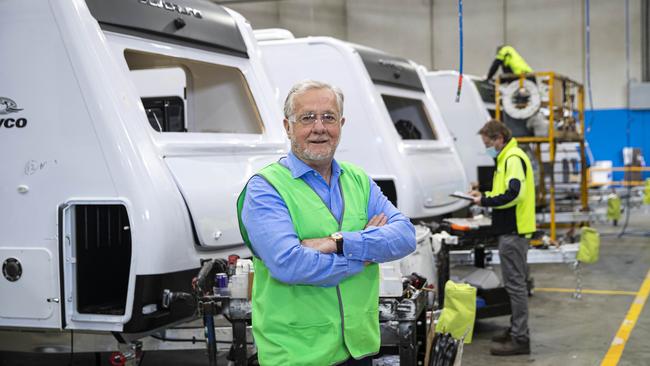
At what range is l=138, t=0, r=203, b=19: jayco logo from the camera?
452 cm

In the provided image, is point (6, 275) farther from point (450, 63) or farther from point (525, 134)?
point (450, 63)

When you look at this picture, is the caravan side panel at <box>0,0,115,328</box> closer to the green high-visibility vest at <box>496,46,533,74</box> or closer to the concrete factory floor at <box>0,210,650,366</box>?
the concrete factory floor at <box>0,210,650,366</box>

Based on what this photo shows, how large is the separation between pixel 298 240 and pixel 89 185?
5.42 ft

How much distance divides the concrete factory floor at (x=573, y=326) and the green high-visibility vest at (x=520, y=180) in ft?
3.32

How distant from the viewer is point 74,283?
156 inches

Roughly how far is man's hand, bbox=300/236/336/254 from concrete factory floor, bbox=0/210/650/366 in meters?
3.54

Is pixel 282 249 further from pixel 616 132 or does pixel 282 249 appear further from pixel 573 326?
pixel 616 132

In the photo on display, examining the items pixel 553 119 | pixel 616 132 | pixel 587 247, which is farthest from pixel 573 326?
pixel 616 132

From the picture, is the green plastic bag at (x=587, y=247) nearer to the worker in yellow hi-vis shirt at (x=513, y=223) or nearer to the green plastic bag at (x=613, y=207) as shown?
the worker in yellow hi-vis shirt at (x=513, y=223)

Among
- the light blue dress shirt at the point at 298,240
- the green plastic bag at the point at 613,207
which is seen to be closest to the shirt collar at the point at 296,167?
the light blue dress shirt at the point at 298,240

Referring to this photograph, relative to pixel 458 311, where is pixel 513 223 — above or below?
above

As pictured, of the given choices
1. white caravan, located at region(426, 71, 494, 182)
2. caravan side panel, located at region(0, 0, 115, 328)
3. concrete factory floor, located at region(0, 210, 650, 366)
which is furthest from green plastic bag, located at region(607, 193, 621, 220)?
caravan side panel, located at region(0, 0, 115, 328)

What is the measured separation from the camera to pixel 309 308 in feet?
8.79

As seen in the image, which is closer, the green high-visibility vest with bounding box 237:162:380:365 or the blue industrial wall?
the green high-visibility vest with bounding box 237:162:380:365
